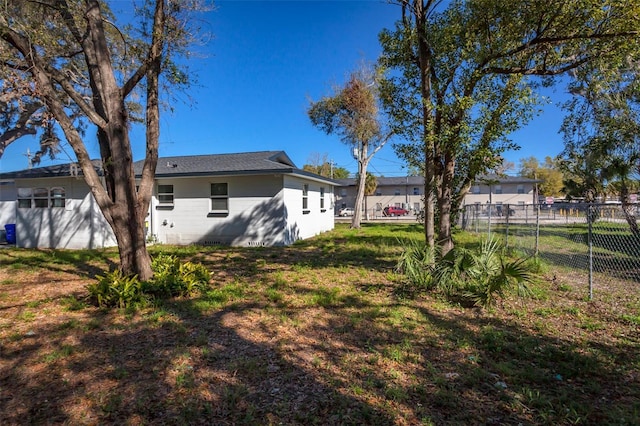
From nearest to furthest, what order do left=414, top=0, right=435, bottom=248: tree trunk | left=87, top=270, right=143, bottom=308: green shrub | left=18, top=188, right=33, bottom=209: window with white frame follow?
left=87, top=270, right=143, bottom=308: green shrub, left=414, top=0, right=435, bottom=248: tree trunk, left=18, top=188, right=33, bottom=209: window with white frame

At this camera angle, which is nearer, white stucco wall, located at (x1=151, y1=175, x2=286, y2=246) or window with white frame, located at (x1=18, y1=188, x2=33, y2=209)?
white stucco wall, located at (x1=151, y1=175, x2=286, y2=246)

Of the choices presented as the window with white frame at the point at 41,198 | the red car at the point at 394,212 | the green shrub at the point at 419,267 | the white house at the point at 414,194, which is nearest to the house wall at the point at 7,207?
the window with white frame at the point at 41,198

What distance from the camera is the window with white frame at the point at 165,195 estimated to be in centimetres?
1338

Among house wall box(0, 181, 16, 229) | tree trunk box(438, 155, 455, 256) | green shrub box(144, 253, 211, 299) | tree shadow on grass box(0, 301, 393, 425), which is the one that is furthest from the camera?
house wall box(0, 181, 16, 229)

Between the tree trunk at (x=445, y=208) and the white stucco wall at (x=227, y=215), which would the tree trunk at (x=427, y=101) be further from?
the white stucco wall at (x=227, y=215)

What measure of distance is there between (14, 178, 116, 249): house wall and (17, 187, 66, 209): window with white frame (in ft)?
0.41

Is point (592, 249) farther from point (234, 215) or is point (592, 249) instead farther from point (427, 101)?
point (234, 215)

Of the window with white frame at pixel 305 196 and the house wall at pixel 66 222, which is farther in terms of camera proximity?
the window with white frame at pixel 305 196

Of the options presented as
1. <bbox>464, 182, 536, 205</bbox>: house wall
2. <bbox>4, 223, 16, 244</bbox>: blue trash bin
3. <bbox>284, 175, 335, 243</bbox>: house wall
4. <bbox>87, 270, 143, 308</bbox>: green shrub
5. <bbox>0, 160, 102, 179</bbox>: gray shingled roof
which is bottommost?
<bbox>87, 270, 143, 308</bbox>: green shrub

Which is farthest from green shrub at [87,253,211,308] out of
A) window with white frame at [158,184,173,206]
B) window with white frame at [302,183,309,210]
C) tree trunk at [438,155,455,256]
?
window with white frame at [302,183,309,210]

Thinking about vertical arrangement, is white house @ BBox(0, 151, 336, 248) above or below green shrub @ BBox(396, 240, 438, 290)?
above

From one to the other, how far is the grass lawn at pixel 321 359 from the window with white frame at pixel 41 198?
7.75 meters

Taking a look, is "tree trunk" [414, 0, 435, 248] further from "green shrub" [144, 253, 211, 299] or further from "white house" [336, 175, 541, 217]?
"white house" [336, 175, 541, 217]

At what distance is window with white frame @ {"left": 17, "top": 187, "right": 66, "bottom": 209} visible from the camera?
12719 mm
